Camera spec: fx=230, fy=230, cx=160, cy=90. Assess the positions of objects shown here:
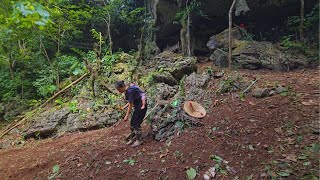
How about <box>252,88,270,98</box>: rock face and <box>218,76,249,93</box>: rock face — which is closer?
<box>252,88,270,98</box>: rock face

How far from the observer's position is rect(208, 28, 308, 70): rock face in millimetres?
8688

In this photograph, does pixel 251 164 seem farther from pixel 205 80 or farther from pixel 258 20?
pixel 258 20

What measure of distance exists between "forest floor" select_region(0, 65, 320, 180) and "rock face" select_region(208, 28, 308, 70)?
2.43 metres

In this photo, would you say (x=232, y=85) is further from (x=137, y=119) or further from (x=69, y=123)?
(x=69, y=123)

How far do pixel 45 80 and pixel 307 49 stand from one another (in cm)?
1162

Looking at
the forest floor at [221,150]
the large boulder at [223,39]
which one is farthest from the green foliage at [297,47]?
the forest floor at [221,150]

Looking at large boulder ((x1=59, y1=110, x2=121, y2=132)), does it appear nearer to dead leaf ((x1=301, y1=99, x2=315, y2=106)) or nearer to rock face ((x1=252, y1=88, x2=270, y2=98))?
rock face ((x1=252, y1=88, x2=270, y2=98))

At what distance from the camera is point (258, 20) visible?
11.9 m

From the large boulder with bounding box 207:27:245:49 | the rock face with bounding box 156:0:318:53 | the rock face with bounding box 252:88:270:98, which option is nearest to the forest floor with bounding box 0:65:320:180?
the rock face with bounding box 252:88:270:98

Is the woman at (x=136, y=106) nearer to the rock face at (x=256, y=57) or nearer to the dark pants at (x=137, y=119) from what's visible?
→ the dark pants at (x=137, y=119)

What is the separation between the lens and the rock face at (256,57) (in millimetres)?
8688

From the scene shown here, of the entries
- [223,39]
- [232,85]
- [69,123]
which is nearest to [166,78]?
[232,85]

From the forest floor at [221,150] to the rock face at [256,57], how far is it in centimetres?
243

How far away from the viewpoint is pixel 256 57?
9.40 meters
